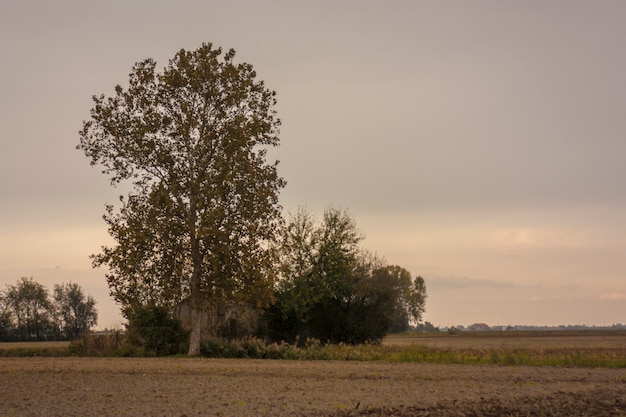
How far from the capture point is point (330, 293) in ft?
165

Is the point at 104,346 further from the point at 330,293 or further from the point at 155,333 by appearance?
the point at 330,293

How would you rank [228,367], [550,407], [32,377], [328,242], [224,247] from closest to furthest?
[550,407]
[32,377]
[228,367]
[224,247]
[328,242]

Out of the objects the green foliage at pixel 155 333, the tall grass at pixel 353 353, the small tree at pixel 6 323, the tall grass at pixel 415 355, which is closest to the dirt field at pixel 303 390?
the tall grass at pixel 415 355

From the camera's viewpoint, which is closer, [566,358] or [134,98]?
[566,358]

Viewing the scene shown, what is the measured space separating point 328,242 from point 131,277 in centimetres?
1835

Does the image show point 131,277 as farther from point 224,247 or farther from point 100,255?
point 224,247

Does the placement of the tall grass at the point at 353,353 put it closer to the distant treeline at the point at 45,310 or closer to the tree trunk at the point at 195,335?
the tree trunk at the point at 195,335

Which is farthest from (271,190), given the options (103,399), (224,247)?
(103,399)

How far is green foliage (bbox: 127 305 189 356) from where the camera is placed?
40.3 meters

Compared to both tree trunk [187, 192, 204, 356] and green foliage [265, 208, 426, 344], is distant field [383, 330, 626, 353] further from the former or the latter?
tree trunk [187, 192, 204, 356]

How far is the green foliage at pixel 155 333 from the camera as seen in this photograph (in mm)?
40312

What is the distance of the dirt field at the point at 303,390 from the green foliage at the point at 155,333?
8523mm

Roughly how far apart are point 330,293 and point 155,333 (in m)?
14.1

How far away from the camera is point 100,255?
37281 millimetres
